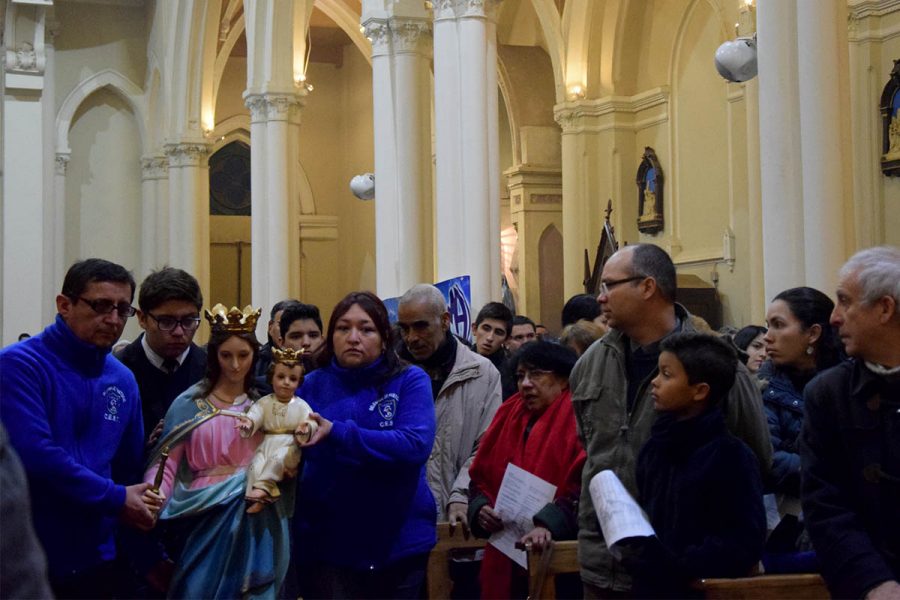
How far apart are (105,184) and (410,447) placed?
21.1 meters

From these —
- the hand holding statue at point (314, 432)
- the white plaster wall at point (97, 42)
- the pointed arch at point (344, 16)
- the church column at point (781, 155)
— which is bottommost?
the hand holding statue at point (314, 432)

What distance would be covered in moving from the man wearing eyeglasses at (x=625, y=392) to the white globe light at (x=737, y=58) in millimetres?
6264

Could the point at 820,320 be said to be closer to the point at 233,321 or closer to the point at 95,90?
the point at 233,321

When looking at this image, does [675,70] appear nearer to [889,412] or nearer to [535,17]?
[535,17]

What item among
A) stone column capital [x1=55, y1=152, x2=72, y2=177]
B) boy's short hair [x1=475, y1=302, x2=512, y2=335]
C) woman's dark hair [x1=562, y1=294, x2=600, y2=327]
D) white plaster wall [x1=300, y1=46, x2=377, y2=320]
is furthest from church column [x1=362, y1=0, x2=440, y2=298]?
white plaster wall [x1=300, y1=46, x2=377, y2=320]

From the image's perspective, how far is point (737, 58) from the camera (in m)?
9.86

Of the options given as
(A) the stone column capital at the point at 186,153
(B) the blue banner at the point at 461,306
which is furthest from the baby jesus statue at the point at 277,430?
(A) the stone column capital at the point at 186,153

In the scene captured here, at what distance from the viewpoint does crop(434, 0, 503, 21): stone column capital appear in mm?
11359

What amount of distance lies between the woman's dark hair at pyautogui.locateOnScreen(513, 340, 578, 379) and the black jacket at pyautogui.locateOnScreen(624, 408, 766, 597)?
1163mm

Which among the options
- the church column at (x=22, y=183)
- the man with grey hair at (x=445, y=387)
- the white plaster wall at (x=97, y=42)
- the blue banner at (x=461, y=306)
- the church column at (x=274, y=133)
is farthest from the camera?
the white plaster wall at (x=97, y=42)

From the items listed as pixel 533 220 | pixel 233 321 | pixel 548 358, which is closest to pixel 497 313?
pixel 548 358

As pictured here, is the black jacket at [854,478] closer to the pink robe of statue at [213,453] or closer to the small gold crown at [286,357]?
the small gold crown at [286,357]

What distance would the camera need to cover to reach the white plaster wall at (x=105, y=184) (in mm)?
23547

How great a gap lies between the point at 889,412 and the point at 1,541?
7.81 feet
